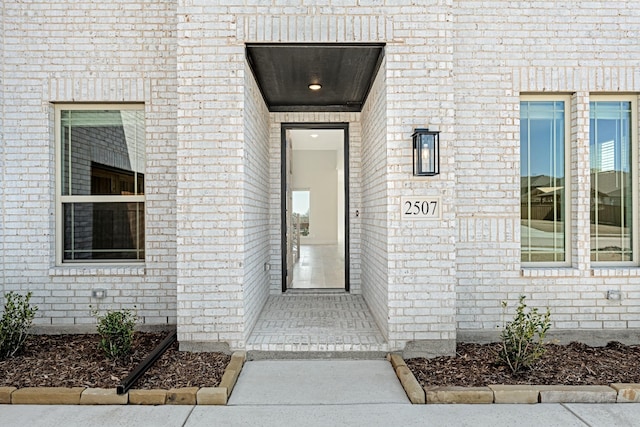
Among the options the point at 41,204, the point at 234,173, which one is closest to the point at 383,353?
the point at 234,173

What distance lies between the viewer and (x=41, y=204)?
4.18 m

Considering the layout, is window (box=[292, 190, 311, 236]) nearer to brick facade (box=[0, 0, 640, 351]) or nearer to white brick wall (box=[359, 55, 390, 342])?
white brick wall (box=[359, 55, 390, 342])

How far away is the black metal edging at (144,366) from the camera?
287cm

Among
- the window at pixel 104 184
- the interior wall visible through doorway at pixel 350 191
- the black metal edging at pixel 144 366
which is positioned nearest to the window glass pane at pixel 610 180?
the interior wall visible through doorway at pixel 350 191

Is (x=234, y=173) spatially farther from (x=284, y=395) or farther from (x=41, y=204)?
(x=41, y=204)

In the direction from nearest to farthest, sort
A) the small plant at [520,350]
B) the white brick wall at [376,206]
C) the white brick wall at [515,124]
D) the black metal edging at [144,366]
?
the black metal edging at [144,366]
the small plant at [520,350]
the white brick wall at [376,206]
the white brick wall at [515,124]

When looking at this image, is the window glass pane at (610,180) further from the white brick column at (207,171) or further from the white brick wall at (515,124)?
the white brick column at (207,171)

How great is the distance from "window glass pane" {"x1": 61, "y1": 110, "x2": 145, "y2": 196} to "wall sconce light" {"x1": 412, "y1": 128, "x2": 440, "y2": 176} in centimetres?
299

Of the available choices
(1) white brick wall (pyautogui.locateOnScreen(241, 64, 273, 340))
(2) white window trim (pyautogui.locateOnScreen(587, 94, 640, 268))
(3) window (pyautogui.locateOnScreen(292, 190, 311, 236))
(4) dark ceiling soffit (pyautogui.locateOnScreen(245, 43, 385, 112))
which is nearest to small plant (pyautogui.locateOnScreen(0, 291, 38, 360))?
(1) white brick wall (pyautogui.locateOnScreen(241, 64, 273, 340))

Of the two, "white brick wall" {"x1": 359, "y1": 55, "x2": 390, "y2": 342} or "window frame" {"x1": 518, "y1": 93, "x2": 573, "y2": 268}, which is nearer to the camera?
"white brick wall" {"x1": 359, "y1": 55, "x2": 390, "y2": 342}

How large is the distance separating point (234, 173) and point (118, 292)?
1958mm

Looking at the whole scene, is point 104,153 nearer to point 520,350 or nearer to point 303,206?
point 520,350

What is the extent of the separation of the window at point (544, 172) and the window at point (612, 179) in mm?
315

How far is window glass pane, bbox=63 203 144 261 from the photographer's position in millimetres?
4398
